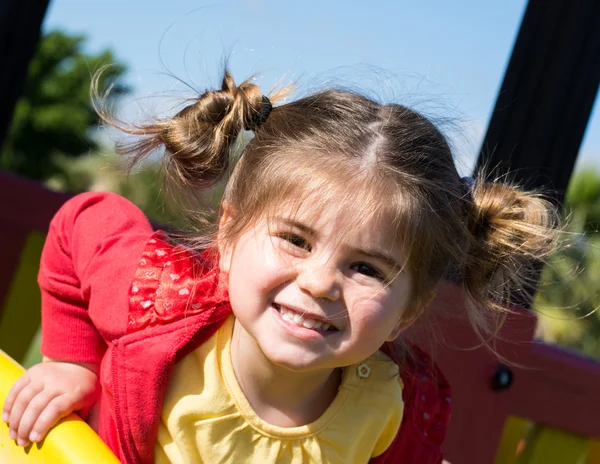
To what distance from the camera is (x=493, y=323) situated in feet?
6.49

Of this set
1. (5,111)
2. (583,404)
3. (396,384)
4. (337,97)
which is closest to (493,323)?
(396,384)

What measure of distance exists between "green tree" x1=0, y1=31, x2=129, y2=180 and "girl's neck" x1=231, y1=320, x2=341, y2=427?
419 inches

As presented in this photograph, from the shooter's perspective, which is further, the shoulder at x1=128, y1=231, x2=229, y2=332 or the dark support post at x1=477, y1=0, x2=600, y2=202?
the dark support post at x1=477, y1=0, x2=600, y2=202

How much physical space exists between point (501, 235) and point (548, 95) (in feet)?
1.88

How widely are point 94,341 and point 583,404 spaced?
4.53 feet

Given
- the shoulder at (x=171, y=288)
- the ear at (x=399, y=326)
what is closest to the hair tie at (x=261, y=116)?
the shoulder at (x=171, y=288)

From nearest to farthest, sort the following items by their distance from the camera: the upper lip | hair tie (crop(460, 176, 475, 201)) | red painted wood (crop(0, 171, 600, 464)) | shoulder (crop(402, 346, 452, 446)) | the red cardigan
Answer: the upper lip, the red cardigan, hair tie (crop(460, 176, 475, 201)), shoulder (crop(402, 346, 452, 446)), red painted wood (crop(0, 171, 600, 464))

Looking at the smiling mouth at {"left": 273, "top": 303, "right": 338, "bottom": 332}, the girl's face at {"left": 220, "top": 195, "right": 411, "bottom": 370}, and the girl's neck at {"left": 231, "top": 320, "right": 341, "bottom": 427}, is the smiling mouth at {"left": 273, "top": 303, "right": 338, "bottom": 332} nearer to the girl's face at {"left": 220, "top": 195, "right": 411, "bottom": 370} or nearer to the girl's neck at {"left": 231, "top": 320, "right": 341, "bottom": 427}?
the girl's face at {"left": 220, "top": 195, "right": 411, "bottom": 370}

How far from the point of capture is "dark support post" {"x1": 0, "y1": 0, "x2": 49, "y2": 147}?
2.34m

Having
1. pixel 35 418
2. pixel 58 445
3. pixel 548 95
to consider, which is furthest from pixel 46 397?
pixel 548 95

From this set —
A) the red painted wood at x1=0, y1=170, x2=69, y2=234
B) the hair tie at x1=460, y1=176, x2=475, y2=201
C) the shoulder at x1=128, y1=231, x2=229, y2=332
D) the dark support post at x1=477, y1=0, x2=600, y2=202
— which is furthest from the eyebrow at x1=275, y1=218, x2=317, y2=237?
the red painted wood at x1=0, y1=170, x2=69, y2=234

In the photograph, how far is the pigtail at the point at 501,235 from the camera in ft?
5.50

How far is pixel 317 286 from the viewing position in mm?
1355

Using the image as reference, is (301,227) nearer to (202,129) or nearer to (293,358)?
(293,358)
